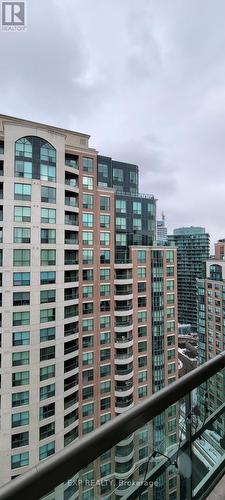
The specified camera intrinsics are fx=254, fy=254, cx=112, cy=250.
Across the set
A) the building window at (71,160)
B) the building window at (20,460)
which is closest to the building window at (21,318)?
the building window at (20,460)

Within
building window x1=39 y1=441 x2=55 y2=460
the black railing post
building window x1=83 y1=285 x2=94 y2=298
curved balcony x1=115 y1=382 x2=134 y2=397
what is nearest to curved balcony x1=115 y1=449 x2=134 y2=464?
the black railing post

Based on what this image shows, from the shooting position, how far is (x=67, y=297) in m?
7.46

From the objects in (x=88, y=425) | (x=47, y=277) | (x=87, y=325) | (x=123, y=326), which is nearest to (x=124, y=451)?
(x=47, y=277)

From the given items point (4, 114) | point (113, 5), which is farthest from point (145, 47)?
point (4, 114)

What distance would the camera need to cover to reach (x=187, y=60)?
3.83 meters

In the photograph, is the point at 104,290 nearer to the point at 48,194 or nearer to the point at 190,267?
the point at 48,194

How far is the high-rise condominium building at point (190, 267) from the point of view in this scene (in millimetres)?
17797

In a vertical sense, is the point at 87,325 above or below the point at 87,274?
below

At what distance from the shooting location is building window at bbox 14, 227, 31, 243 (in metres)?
6.60

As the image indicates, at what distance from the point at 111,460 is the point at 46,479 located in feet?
0.71

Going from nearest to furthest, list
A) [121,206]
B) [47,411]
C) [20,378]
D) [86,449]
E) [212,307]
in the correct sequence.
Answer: [86,449] < [20,378] < [47,411] < [121,206] < [212,307]

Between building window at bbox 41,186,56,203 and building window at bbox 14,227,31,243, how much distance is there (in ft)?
3.12

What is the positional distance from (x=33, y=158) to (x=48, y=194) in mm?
1003

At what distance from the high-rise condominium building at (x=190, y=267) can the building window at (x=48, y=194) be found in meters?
12.1
